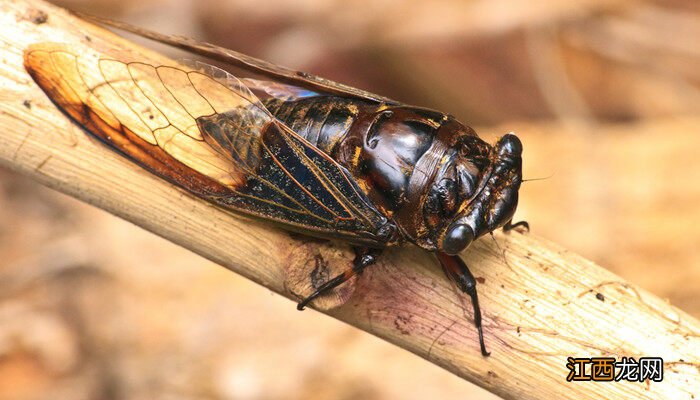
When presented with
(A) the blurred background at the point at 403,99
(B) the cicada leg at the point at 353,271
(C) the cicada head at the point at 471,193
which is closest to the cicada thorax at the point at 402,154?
(C) the cicada head at the point at 471,193

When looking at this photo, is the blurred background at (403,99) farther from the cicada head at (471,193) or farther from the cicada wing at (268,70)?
Answer: the cicada head at (471,193)

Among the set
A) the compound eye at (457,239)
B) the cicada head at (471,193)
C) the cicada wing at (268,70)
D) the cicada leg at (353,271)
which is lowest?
the cicada leg at (353,271)

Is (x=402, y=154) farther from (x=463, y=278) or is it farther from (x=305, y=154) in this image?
(x=463, y=278)

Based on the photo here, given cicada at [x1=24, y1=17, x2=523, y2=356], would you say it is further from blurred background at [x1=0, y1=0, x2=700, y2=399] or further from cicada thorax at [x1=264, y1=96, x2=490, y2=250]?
blurred background at [x1=0, y1=0, x2=700, y2=399]

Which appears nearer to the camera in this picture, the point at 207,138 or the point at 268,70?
the point at 207,138

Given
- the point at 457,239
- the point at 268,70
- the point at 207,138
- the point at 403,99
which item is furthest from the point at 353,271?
the point at 403,99

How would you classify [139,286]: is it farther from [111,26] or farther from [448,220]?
[448,220]

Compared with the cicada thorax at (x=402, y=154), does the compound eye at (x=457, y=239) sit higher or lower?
lower
